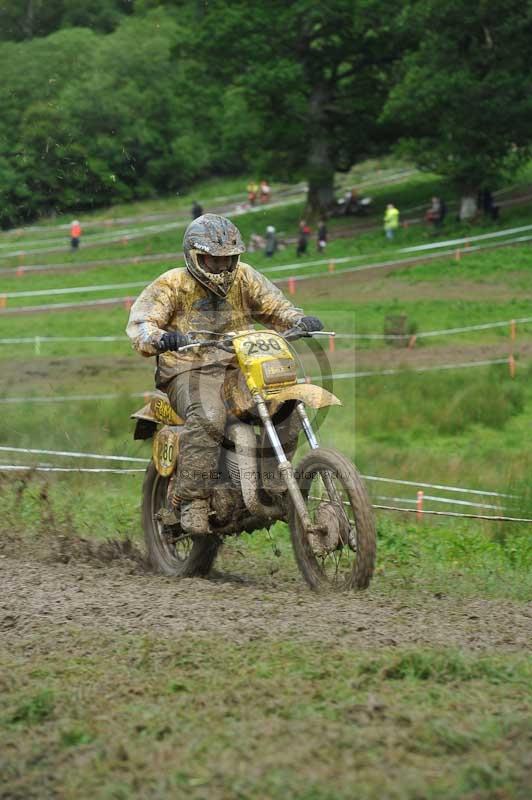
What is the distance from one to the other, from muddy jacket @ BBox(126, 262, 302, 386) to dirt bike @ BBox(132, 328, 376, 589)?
18cm

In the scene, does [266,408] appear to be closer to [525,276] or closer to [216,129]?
[525,276]

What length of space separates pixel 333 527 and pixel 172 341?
1437 millimetres

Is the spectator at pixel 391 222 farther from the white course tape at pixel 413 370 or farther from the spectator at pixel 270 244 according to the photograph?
the white course tape at pixel 413 370

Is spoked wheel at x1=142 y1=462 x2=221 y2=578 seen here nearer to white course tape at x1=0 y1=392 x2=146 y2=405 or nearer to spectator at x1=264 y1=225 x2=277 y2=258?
white course tape at x1=0 y1=392 x2=146 y2=405

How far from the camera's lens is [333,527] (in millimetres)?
7043

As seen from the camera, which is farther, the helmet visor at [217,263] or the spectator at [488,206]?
the spectator at [488,206]

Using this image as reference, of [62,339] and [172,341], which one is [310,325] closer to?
[172,341]

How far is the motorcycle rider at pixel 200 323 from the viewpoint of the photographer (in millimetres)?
7684

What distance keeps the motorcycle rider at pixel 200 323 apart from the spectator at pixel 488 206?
30875mm

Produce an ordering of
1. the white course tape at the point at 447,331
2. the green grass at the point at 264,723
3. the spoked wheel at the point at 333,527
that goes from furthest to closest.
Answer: the white course tape at the point at 447,331 < the spoked wheel at the point at 333,527 < the green grass at the point at 264,723

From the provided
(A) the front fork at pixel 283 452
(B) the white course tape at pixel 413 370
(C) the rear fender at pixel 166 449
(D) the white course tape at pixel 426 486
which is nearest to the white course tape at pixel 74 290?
(B) the white course tape at pixel 413 370

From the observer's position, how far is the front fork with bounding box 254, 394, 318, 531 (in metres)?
7.14

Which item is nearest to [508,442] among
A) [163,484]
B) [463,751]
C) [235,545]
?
[235,545]

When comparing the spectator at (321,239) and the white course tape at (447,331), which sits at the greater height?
the spectator at (321,239)
